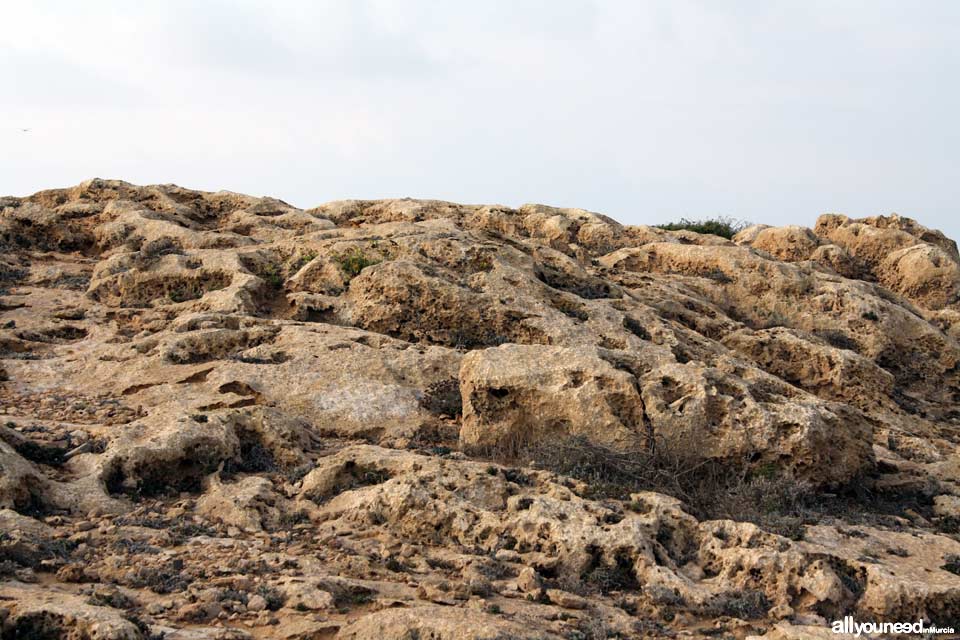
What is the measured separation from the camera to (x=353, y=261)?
1501cm

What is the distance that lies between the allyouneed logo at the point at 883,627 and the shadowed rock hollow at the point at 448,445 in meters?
0.13

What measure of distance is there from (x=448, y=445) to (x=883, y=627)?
505 cm

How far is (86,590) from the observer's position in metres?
6.46

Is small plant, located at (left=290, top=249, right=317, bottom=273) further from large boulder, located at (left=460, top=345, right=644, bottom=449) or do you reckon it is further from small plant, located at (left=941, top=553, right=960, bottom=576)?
small plant, located at (left=941, top=553, right=960, bottom=576)

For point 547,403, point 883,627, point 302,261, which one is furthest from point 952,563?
point 302,261

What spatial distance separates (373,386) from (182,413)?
255 cm

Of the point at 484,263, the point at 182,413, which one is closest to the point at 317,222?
the point at 484,263

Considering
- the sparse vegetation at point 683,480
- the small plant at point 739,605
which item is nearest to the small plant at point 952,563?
the sparse vegetation at point 683,480

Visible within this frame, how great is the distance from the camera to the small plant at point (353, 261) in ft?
48.7

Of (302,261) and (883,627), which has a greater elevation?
(302,261)

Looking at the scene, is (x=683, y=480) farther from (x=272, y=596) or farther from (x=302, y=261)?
(x=302, y=261)

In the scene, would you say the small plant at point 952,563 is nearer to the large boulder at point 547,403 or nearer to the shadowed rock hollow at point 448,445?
the shadowed rock hollow at point 448,445

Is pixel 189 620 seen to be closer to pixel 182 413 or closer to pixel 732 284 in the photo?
pixel 182 413

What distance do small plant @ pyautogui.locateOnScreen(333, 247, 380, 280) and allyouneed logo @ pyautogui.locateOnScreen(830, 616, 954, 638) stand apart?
958 cm
